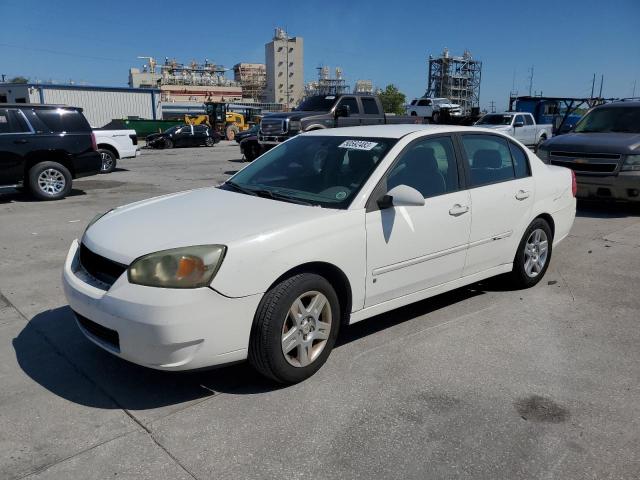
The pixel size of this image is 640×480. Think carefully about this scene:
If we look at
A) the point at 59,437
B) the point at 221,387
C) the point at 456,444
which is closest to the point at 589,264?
the point at 456,444

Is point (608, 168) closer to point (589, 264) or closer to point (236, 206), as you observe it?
point (589, 264)

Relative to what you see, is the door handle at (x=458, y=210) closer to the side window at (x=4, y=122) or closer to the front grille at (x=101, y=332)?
the front grille at (x=101, y=332)

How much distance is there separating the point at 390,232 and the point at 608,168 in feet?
21.6

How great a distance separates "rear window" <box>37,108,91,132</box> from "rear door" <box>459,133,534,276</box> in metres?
8.69

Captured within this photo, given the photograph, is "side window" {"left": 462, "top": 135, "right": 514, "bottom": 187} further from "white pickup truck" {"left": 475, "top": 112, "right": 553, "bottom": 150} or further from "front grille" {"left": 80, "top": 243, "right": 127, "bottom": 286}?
"white pickup truck" {"left": 475, "top": 112, "right": 553, "bottom": 150}

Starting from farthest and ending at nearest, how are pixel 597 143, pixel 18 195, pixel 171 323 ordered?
pixel 18 195
pixel 597 143
pixel 171 323

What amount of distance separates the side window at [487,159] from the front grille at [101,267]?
110 inches

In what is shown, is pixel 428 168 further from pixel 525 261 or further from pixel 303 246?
pixel 525 261

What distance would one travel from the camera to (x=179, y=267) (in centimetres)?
293

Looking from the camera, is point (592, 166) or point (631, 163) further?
point (592, 166)

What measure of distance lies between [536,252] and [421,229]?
1867mm

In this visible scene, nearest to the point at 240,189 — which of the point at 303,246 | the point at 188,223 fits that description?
the point at 188,223

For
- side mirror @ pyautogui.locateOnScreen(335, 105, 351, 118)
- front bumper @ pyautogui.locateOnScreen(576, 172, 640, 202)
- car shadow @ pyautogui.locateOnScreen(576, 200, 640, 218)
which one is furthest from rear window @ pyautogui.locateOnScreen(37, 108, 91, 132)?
car shadow @ pyautogui.locateOnScreen(576, 200, 640, 218)

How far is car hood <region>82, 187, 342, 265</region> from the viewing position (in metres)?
3.11
